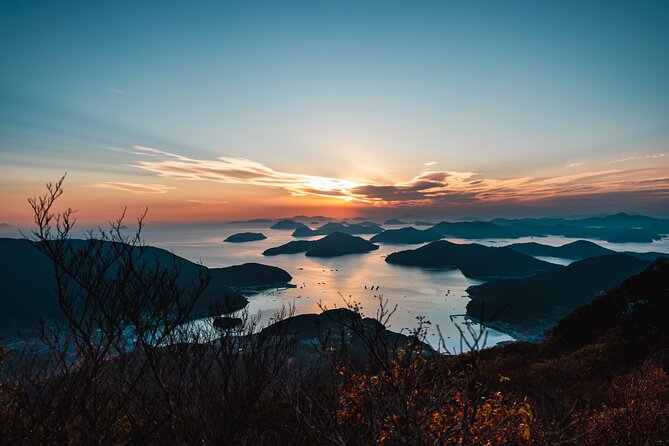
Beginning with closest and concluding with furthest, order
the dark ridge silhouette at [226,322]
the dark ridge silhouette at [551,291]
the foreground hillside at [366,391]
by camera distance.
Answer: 1. the foreground hillside at [366,391]
2. the dark ridge silhouette at [226,322]
3. the dark ridge silhouette at [551,291]

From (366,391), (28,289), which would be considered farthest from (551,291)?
(28,289)

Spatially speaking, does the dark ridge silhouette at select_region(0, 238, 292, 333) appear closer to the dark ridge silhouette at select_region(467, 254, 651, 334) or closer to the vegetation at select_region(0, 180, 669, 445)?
the dark ridge silhouette at select_region(467, 254, 651, 334)

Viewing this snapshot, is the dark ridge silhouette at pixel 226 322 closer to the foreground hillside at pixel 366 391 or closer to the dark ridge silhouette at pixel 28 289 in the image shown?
the foreground hillside at pixel 366 391

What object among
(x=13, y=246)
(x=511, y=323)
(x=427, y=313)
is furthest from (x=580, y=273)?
(x=13, y=246)

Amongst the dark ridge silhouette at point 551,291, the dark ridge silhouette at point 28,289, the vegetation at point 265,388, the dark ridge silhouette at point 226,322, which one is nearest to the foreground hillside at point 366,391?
the vegetation at point 265,388

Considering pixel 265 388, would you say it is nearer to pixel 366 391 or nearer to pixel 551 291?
pixel 366 391

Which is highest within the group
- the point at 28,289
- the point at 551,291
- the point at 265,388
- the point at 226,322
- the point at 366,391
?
the point at 366,391
